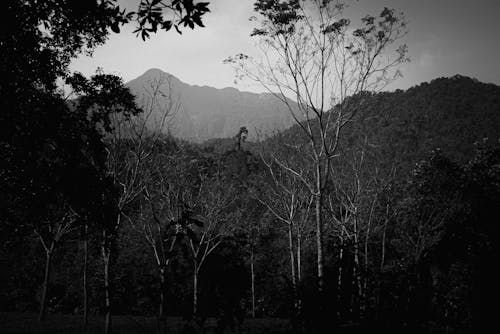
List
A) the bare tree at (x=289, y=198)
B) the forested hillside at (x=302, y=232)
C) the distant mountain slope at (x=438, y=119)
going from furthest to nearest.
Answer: the distant mountain slope at (x=438, y=119) → the bare tree at (x=289, y=198) → the forested hillside at (x=302, y=232)

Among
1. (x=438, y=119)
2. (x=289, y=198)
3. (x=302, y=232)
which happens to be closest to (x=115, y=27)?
(x=302, y=232)

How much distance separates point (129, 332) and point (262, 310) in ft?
52.0

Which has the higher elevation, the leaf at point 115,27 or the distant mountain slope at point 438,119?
the distant mountain slope at point 438,119

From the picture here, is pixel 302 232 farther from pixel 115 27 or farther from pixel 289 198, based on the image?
pixel 115 27

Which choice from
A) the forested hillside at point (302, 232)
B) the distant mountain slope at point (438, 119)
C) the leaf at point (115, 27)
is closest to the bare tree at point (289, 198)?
the forested hillside at point (302, 232)

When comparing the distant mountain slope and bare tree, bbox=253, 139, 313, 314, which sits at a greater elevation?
the distant mountain slope

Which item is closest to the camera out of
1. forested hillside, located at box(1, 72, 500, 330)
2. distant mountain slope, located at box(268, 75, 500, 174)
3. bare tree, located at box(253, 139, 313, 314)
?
forested hillside, located at box(1, 72, 500, 330)

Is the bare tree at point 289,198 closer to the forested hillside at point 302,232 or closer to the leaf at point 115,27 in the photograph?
the forested hillside at point 302,232

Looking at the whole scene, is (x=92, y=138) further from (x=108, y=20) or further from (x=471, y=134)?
(x=471, y=134)

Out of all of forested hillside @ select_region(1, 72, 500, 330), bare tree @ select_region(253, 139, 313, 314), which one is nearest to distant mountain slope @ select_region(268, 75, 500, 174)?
forested hillside @ select_region(1, 72, 500, 330)

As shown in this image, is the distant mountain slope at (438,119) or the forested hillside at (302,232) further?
the distant mountain slope at (438,119)

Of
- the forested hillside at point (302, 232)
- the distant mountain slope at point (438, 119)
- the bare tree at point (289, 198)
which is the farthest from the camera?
the distant mountain slope at point (438, 119)

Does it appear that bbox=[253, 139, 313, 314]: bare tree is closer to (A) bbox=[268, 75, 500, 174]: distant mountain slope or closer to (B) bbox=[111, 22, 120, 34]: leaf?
(B) bbox=[111, 22, 120, 34]: leaf

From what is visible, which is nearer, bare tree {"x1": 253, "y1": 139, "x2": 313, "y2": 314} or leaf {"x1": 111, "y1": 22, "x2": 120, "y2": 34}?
leaf {"x1": 111, "y1": 22, "x2": 120, "y2": 34}
